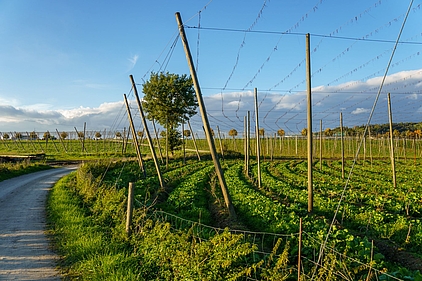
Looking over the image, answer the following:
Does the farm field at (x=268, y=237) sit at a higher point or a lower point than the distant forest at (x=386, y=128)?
lower

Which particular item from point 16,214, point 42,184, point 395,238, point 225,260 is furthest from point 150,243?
point 42,184

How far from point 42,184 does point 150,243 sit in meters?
17.7

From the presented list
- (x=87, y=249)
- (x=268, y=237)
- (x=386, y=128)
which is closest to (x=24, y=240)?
(x=87, y=249)

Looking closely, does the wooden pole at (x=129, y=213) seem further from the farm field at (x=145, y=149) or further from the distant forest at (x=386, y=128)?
the distant forest at (x=386, y=128)

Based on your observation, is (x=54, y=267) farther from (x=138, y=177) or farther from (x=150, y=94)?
(x=150, y=94)

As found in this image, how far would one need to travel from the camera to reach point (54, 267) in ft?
26.0

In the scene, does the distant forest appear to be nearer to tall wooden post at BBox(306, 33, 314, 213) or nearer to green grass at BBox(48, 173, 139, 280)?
tall wooden post at BBox(306, 33, 314, 213)

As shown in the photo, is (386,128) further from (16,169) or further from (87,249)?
(87,249)

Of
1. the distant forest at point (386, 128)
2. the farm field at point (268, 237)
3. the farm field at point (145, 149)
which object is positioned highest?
the distant forest at point (386, 128)

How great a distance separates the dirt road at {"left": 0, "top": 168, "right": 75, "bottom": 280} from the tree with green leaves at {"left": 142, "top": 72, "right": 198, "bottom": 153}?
24.6 meters

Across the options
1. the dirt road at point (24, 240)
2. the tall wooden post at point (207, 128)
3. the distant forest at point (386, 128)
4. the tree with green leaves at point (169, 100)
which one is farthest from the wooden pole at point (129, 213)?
the distant forest at point (386, 128)

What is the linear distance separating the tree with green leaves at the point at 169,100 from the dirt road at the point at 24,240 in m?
24.6

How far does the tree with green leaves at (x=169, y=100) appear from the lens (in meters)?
41.8

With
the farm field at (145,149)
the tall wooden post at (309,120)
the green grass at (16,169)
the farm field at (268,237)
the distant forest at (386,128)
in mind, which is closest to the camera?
the farm field at (268,237)
